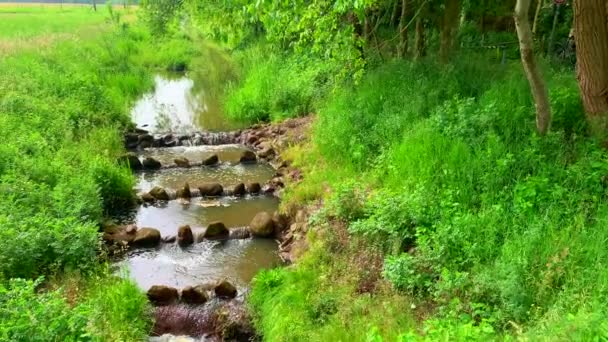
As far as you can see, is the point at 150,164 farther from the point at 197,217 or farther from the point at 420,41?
the point at 420,41

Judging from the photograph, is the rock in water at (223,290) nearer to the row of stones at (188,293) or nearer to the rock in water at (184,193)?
the row of stones at (188,293)

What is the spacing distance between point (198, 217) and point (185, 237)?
1137 mm

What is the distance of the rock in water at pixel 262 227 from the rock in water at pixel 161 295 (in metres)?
2.27

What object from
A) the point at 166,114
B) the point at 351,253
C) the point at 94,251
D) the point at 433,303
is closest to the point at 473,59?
the point at 351,253

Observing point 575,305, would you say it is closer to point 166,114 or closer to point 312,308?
point 312,308

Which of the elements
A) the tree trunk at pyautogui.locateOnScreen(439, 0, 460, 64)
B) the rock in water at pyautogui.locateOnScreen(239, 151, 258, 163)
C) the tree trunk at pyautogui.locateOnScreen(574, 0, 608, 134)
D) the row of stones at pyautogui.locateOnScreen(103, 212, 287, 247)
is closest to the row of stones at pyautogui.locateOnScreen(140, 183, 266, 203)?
the row of stones at pyautogui.locateOnScreen(103, 212, 287, 247)

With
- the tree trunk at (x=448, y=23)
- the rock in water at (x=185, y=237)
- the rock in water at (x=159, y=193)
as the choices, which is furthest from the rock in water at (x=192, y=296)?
the tree trunk at (x=448, y=23)

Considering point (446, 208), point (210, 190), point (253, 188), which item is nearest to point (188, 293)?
point (446, 208)

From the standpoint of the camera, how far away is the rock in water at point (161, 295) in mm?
6996

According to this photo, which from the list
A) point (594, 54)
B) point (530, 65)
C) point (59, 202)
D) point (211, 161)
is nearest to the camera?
point (530, 65)

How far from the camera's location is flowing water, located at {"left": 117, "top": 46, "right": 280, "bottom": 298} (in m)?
7.92

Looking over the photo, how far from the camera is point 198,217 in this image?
32.5 feet

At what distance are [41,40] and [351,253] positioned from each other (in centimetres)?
2122

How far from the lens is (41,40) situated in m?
22.3
